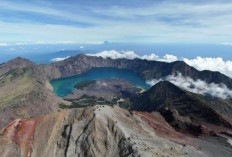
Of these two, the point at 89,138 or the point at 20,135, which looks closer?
the point at 89,138

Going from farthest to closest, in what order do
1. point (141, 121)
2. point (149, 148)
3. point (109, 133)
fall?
point (141, 121) → point (109, 133) → point (149, 148)

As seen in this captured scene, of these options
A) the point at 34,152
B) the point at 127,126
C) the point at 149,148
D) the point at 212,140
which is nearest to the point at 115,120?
the point at 127,126

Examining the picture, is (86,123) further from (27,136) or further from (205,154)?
(205,154)

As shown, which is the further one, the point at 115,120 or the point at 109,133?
the point at 115,120

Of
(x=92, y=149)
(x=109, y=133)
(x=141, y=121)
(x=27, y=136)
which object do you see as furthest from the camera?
(x=141, y=121)

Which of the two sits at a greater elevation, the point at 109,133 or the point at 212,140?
the point at 109,133

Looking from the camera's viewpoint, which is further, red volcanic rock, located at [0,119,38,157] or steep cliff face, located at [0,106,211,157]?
red volcanic rock, located at [0,119,38,157]

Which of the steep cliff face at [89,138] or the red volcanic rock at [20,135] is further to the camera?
the red volcanic rock at [20,135]

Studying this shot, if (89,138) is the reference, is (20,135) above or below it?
below
